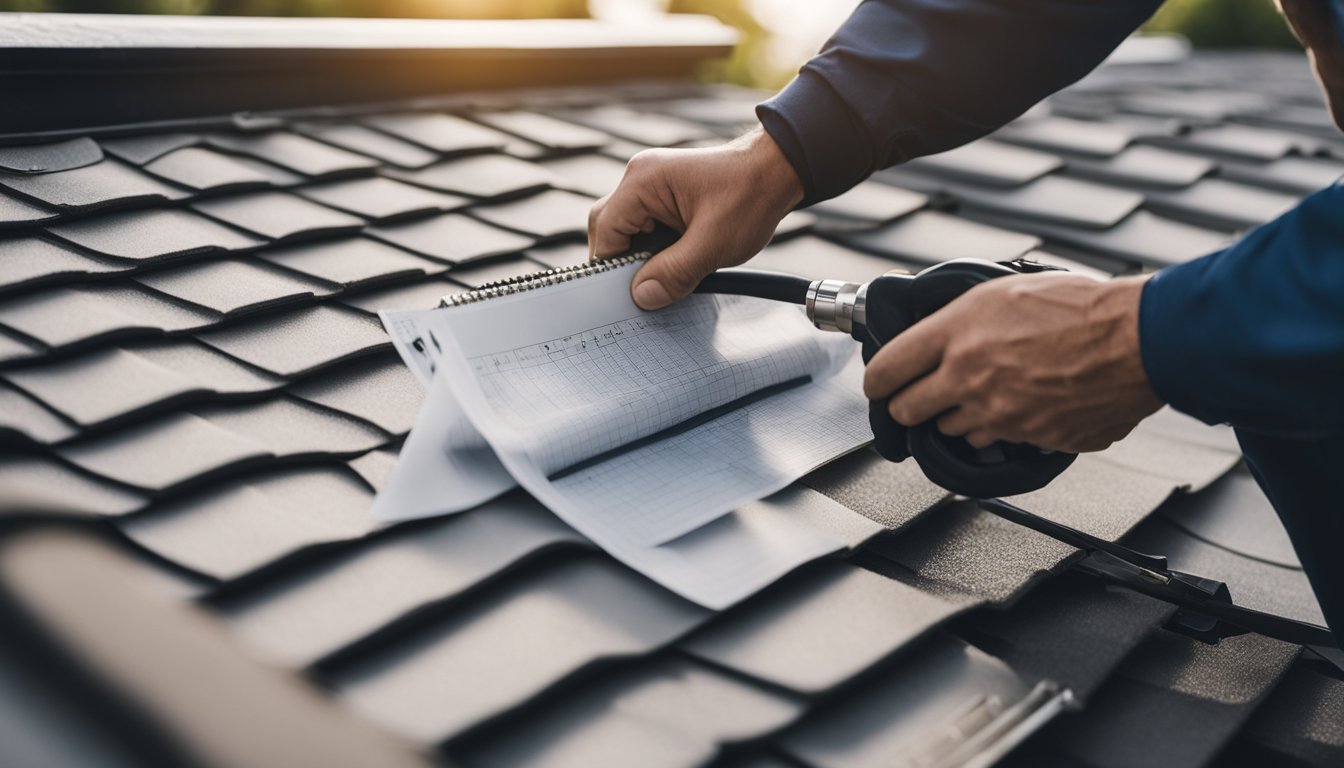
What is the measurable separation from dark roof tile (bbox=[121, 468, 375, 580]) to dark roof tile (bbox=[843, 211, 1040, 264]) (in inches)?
51.8

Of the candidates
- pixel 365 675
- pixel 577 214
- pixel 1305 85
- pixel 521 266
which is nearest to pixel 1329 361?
pixel 365 675

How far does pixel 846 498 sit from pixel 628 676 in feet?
1.55

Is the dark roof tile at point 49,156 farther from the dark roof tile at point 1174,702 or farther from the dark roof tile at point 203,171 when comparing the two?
the dark roof tile at point 1174,702

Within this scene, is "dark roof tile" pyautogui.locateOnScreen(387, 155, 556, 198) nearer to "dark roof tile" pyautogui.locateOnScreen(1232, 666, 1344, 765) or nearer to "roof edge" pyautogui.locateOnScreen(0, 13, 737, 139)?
"roof edge" pyautogui.locateOnScreen(0, 13, 737, 139)

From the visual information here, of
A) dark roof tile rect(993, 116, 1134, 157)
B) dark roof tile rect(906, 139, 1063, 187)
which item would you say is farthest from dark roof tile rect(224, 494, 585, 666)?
dark roof tile rect(993, 116, 1134, 157)

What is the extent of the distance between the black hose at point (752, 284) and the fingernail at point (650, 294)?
8cm

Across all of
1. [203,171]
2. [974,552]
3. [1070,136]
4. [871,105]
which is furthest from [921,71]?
[1070,136]

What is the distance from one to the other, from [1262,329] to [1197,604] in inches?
14.5

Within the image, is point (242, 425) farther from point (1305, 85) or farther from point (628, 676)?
point (1305, 85)

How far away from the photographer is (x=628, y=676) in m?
1.00

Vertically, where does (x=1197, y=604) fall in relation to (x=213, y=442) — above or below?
below

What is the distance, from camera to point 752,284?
1.51m

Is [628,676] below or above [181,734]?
below

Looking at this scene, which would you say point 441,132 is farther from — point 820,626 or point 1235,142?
point 1235,142
